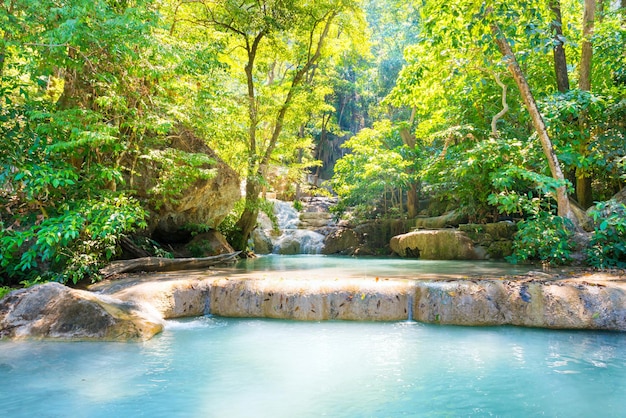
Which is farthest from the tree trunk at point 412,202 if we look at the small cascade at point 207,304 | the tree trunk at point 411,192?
the small cascade at point 207,304

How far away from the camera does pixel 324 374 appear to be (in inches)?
157

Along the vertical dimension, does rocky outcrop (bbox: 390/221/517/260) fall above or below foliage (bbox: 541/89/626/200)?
below

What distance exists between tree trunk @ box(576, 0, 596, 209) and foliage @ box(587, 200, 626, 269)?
8.14 ft

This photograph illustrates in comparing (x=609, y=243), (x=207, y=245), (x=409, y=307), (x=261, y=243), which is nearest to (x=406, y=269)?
(x=409, y=307)

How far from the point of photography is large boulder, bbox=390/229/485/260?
1247 centimetres

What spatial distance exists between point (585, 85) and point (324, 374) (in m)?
10.1

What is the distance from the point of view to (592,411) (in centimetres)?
315

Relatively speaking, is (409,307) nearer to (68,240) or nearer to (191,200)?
(68,240)

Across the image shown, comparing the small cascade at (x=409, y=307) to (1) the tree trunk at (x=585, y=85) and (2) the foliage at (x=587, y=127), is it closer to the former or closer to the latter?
(2) the foliage at (x=587, y=127)

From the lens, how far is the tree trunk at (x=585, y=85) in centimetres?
991

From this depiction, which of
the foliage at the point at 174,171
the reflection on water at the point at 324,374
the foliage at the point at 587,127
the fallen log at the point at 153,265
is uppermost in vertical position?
the foliage at the point at 587,127

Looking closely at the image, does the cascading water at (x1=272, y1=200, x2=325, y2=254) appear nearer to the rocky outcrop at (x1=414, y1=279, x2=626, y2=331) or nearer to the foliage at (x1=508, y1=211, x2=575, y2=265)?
the foliage at (x1=508, y1=211, x2=575, y2=265)

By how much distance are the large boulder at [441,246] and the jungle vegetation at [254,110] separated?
159cm

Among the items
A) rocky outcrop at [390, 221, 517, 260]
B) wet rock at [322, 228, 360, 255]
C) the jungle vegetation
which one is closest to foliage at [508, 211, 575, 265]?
the jungle vegetation
